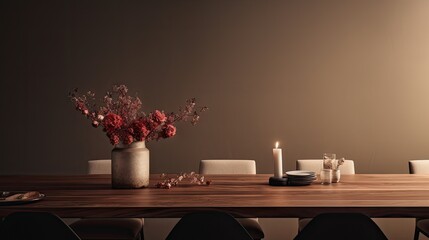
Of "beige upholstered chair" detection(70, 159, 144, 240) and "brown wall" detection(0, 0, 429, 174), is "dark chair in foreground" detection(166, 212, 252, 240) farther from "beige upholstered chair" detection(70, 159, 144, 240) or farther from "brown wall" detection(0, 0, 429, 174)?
"brown wall" detection(0, 0, 429, 174)

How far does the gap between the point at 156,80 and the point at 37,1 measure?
Result: 1.27m

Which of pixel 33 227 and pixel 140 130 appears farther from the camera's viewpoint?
pixel 140 130

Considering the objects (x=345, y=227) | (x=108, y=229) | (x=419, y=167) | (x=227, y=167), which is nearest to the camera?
(x=345, y=227)

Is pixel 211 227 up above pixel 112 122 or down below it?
below

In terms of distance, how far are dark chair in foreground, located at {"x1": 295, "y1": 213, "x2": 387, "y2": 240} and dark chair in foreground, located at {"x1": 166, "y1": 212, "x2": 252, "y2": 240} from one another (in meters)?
0.21

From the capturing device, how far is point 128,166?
2.10m

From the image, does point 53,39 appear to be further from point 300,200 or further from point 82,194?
point 300,200

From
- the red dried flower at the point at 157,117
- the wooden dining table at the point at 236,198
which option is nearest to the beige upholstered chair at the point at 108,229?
the wooden dining table at the point at 236,198

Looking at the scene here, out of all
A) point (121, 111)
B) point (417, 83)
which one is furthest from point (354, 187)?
point (417, 83)

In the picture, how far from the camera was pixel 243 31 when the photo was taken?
12.5 ft

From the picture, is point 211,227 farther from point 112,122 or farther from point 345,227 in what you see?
point 112,122

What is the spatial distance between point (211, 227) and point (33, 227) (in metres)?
0.56

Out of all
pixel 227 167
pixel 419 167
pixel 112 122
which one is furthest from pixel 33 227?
pixel 419 167

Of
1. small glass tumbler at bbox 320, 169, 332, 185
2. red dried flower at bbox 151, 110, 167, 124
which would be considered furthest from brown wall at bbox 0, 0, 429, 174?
red dried flower at bbox 151, 110, 167, 124
